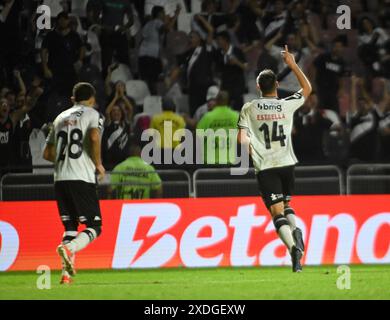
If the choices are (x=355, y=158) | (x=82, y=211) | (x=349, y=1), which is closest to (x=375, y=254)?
(x=355, y=158)

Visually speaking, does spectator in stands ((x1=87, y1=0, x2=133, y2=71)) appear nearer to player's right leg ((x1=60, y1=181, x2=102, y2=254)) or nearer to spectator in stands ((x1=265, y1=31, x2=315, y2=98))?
spectator in stands ((x1=265, y1=31, x2=315, y2=98))

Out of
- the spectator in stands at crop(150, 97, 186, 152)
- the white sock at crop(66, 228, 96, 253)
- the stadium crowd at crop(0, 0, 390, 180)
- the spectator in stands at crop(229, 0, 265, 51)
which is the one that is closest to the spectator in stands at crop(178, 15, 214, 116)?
the stadium crowd at crop(0, 0, 390, 180)

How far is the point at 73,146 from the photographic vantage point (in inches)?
414

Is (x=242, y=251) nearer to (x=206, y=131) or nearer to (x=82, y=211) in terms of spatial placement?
(x=206, y=131)

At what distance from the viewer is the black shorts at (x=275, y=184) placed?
34.5 ft

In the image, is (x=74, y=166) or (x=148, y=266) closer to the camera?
(x=74, y=166)

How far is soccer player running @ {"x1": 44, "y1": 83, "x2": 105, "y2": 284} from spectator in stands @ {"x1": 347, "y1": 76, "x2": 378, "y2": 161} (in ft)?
17.9

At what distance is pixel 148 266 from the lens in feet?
41.8

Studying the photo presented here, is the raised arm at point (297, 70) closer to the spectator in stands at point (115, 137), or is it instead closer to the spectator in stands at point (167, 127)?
the spectator in stands at point (167, 127)

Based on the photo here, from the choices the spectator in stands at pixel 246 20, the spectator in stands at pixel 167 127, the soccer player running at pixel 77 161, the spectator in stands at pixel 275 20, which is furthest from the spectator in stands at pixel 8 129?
the spectator in stands at pixel 275 20

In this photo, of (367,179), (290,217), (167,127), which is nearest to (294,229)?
(290,217)

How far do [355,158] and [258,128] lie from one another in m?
4.38

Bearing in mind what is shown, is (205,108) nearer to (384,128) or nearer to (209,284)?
(384,128)

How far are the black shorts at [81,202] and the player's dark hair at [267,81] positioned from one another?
6.88ft
